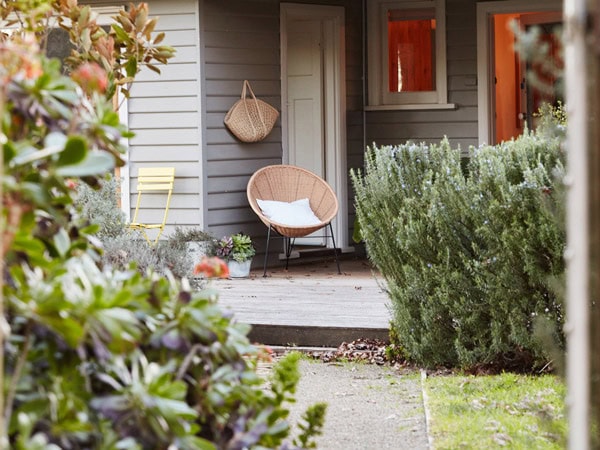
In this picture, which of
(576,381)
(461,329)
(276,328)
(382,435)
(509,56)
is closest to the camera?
(576,381)

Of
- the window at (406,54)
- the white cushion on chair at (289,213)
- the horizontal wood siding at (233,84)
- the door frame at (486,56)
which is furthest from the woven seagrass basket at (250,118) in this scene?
the door frame at (486,56)

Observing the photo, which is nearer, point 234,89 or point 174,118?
point 174,118

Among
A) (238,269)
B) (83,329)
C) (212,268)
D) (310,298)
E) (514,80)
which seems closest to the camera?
(83,329)

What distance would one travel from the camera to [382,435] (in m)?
4.75

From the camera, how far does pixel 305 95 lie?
1100 centimetres

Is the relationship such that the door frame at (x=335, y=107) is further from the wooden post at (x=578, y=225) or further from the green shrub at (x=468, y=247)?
the wooden post at (x=578, y=225)

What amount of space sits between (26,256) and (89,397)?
0.31 metres

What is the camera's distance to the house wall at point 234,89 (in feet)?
32.2

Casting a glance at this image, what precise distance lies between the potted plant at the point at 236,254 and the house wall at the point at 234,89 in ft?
0.67

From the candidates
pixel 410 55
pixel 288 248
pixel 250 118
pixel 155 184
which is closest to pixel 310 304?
pixel 288 248

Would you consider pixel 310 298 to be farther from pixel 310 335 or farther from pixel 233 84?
pixel 233 84

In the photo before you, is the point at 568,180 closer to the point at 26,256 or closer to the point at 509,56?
the point at 26,256

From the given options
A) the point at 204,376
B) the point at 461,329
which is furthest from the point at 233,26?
the point at 204,376

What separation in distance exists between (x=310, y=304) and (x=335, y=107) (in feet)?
11.9
